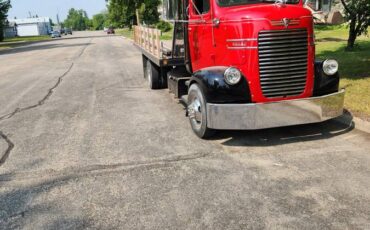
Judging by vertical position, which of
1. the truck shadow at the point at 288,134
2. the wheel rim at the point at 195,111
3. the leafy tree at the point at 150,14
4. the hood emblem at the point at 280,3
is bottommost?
the truck shadow at the point at 288,134

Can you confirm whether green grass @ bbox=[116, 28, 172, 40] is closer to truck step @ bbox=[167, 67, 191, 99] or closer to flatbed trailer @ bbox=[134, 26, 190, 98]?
flatbed trailer @ bbox=[134, 26, 190, 98]

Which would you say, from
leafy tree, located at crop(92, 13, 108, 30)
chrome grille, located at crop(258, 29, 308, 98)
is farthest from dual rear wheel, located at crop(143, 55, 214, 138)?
leafy tree, located at crop(92, 13, 108, 30)

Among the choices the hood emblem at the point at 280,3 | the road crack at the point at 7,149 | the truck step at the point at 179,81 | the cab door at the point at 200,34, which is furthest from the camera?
the truck step at the point at 179,81

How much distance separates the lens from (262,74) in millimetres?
5609

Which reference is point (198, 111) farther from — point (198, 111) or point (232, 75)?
point (232, 75)

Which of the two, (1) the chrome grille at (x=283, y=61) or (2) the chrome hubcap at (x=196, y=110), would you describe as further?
(2) the chrome hubcap at (x=196, y=110)

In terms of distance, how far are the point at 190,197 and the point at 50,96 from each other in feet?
24.4

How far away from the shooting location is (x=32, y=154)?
19.4 ft

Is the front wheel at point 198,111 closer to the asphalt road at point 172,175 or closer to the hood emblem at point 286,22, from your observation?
the asphalt road at point 172,175

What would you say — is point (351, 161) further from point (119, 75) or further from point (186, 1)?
point (119, 75)

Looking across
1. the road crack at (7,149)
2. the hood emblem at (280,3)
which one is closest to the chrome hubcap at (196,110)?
the hood emblem at (280,3)

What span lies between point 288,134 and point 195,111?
156cm

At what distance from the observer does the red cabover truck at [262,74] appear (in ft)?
17.9

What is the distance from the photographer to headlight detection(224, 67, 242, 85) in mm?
5531
